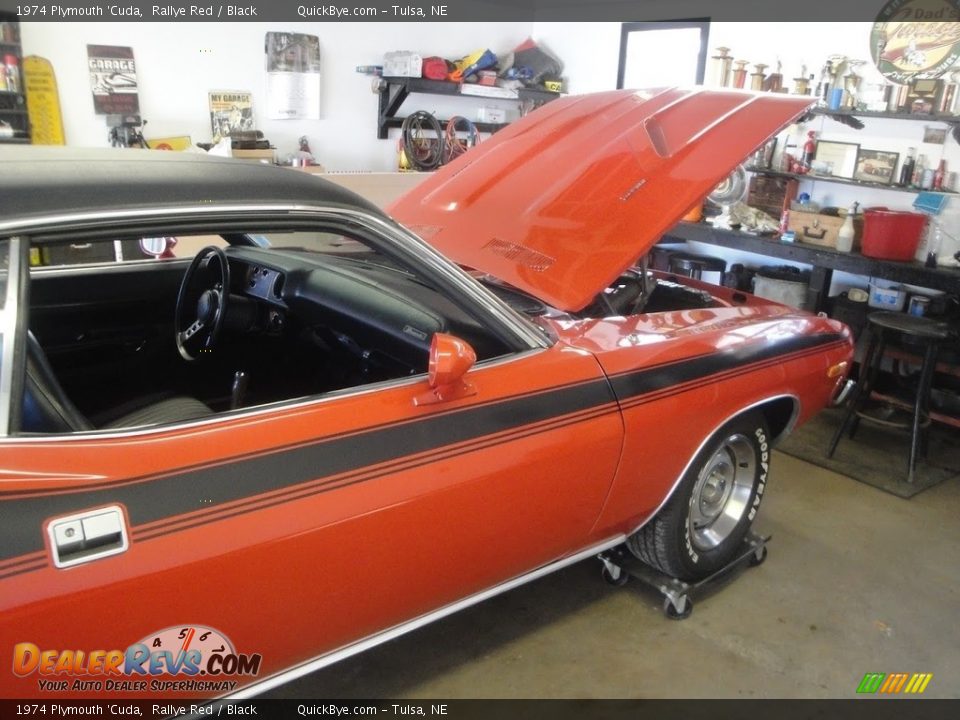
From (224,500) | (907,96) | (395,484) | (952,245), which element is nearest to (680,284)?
(395,484)

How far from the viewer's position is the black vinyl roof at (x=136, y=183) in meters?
1.31

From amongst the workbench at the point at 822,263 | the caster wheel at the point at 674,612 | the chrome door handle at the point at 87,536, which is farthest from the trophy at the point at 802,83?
the chrome door handle at the point at 87,536

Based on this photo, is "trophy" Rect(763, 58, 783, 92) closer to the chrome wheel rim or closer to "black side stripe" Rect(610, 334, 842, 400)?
"black side stripe" Rect(610, 334, 842, 400)

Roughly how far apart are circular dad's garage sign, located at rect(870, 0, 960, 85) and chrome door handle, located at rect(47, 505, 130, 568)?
5.46m

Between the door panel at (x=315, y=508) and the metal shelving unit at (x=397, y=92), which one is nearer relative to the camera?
the door panel at (x=315, y=508)

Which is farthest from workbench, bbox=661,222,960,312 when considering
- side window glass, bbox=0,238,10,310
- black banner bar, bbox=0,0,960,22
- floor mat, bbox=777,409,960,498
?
side window glass, bbox=0,238,10,310

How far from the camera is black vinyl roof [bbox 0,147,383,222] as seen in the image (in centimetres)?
131

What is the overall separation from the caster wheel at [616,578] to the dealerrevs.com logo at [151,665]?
1503 mm

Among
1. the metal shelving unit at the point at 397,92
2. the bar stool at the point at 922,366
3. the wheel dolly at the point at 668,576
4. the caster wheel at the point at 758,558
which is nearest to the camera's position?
the wheel dolly at the point at 668,576

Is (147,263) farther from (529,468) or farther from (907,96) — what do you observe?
(907,96)

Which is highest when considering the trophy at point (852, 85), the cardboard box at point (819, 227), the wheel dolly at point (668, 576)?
the trophy at point (852, 85)

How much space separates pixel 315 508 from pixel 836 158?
5.20 metres

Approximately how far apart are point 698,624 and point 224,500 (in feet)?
5.92

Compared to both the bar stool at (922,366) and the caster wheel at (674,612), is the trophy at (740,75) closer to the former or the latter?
the bar stool at (922,366)
